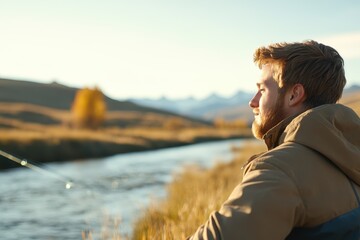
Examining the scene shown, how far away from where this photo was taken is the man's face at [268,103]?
6.77 ft

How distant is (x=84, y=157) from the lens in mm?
27984

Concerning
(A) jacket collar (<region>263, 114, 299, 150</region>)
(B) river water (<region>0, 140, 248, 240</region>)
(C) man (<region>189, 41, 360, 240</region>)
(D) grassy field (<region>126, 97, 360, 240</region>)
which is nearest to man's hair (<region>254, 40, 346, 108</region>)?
(C) man (<region>189, 41, 360, 240</region>)

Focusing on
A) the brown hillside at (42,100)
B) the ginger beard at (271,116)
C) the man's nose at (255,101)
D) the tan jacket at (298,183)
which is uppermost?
the man's nose at (255,101)

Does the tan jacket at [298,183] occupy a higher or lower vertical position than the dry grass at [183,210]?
higher

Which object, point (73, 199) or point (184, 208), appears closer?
point (184, 208)

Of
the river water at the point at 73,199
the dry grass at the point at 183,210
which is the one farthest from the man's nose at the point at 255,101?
the river water at the point at 73,199

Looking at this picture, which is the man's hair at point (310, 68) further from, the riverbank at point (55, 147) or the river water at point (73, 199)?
the riverbank at point (55, 147)

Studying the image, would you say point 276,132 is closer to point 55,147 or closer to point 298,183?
point 298,183

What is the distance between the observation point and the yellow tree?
55094mm

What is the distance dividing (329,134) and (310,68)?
1.00ft

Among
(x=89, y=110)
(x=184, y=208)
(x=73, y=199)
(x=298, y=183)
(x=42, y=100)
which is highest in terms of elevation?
(x=298, y=183)

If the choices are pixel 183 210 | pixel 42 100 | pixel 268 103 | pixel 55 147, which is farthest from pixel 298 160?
pixel 42 100

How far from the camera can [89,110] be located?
2199 inches

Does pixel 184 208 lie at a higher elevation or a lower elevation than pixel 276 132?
lower
